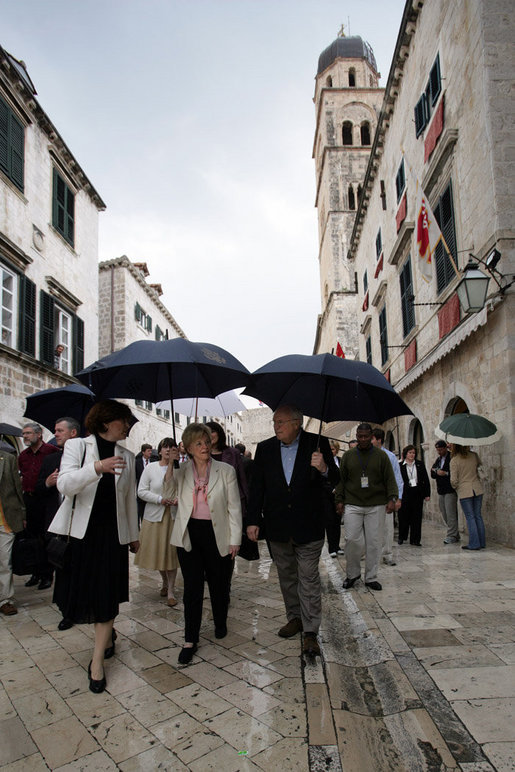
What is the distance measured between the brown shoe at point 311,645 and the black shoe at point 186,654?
0.83 metres

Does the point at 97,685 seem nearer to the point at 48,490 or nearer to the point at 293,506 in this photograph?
the point at 293,506

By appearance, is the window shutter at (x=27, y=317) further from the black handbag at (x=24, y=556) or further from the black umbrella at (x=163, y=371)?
the black umbrella at (x=163, y=371)

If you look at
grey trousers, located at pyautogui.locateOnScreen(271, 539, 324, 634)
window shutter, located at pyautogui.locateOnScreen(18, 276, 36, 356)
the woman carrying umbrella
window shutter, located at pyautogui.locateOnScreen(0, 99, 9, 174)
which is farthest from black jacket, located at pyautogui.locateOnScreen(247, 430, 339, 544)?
window shutter, located at pyautogui.locateOnScreen(0, 99, 9, 174)

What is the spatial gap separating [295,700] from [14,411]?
11.0 meters

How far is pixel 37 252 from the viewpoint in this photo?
559 inches

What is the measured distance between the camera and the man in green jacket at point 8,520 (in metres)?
5.32

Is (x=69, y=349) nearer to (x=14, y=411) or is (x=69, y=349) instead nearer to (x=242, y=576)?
(x=14, y=411)

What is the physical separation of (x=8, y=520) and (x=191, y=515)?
238 centimetres

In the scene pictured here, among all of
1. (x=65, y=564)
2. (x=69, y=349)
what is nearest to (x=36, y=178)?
(x=69, y=349)

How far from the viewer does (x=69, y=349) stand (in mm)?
15938

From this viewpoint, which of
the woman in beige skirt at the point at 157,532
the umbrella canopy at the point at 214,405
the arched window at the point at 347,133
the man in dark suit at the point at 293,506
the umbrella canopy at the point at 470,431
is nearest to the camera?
the man in dark suit at the point at 293,506

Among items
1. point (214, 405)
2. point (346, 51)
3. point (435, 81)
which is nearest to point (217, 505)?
point (214, 405)

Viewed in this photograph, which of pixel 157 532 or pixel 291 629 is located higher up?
pixel 157 532

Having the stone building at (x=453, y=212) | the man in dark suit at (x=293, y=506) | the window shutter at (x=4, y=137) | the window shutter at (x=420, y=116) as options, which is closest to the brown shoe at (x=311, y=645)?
the man in dark suit at (x=293, y=506)
